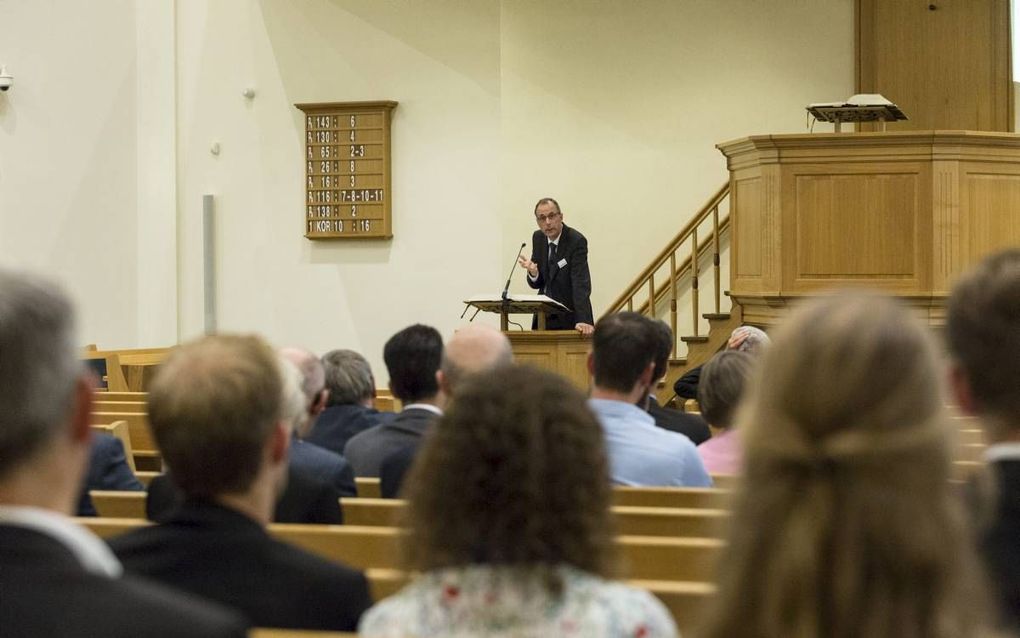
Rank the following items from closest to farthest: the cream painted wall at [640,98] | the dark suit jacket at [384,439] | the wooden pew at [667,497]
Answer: the wooden pew at [667,497], the dark suit jacket at [384,439], the cream painted wall at [640,98]

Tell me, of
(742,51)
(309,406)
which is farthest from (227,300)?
(309,406)

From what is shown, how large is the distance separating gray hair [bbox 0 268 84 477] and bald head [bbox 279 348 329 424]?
2479 mm

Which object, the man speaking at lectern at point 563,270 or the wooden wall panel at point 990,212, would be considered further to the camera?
the man speaking at lectern at point 563,270

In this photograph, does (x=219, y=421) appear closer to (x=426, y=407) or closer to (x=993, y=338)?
(x=993, y=338)

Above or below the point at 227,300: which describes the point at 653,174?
above

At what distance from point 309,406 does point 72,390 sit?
2.54 m

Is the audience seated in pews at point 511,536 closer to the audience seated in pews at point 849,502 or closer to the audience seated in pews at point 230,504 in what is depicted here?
the audience seated in pews at point 230,504

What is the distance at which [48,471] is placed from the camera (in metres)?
1.54

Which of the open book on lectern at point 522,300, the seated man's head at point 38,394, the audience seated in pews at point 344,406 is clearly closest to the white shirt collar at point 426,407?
the audience seated in pews at point 344,406

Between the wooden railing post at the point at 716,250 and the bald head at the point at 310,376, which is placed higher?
the wooden railing post at the point at 716,250

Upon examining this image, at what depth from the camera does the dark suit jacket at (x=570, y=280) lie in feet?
34.5

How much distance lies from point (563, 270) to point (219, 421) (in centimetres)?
857

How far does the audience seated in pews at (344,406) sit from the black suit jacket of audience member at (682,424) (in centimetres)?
102

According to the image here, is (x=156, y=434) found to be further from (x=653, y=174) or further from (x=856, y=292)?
(x=653, y=174)
